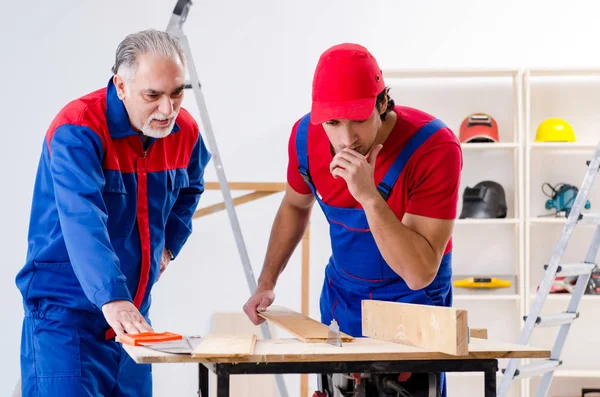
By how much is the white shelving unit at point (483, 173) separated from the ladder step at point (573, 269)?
4.01 feet

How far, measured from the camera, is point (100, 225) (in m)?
1.91

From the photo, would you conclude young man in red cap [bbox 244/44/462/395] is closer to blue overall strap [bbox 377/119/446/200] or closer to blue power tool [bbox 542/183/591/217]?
blue overall strap [bbox 377/119/446/200]

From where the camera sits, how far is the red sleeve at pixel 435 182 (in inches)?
87.1

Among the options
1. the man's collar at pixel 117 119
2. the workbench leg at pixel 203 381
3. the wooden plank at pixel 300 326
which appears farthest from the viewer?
the man's collar at pixel 117 119

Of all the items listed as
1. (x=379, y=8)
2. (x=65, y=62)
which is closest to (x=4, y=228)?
(x=65, y=62)

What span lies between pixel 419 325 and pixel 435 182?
0.58 metres

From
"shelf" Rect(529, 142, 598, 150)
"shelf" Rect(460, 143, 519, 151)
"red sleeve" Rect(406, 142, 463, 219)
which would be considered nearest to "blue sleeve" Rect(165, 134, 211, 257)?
"red sleeve" Rect(406, 142, 463, 219)

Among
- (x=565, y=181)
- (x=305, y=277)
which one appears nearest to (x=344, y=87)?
(x=305, y=277)

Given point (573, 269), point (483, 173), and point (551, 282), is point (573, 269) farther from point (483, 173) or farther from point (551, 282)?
point (483, 173)

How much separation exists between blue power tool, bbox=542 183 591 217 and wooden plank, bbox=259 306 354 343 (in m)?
3.46

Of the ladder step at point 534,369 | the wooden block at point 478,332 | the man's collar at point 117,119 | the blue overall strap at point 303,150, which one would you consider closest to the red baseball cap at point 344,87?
the blue overall strap at point 303,150

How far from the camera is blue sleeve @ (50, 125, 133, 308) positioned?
1864mm

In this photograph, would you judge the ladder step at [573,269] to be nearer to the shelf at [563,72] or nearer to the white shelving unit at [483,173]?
the white shelving unit at [483,173]

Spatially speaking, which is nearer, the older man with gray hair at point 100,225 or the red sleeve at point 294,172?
the older man with gray hair at point 100,225
